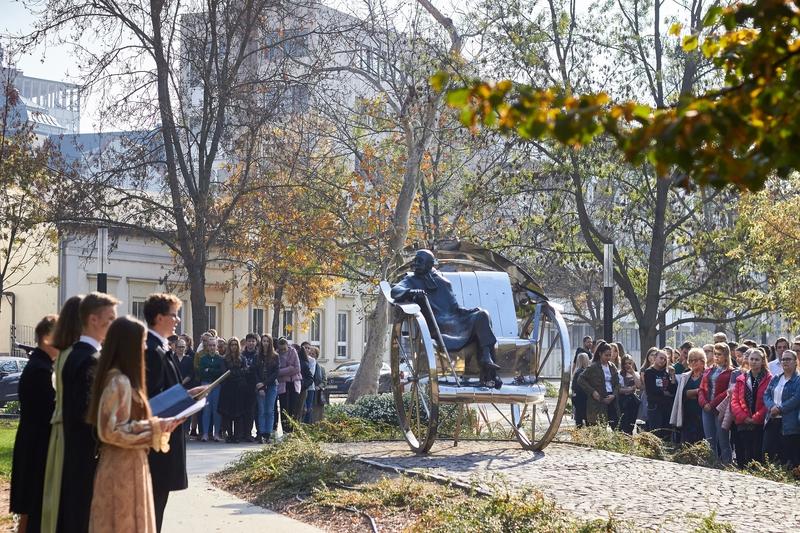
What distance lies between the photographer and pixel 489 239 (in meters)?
29.2

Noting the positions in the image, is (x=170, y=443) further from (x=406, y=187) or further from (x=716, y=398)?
(x=406, y=187)

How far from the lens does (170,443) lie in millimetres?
7750

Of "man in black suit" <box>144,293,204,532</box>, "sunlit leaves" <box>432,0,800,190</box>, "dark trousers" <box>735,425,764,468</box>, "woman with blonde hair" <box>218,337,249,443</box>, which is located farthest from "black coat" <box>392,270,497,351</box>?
"sunlit leaves" <box>432,0,800,190</box>

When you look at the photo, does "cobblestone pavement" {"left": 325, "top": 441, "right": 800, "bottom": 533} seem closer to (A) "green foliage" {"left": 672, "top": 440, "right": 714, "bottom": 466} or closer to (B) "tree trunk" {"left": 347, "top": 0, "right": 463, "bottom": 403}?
(A) "green foliage" {"left": 672, "top": 440, "right": 714, "bottom": 466}

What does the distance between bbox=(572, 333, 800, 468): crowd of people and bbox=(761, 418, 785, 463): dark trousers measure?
0.01 metres

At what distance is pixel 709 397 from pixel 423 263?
3820mm

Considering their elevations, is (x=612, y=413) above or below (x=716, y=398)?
below

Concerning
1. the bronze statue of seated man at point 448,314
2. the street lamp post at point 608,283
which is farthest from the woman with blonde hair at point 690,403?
the street lamp post at point 608,283

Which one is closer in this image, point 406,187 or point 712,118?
point 712,118

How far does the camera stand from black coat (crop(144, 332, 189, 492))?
24.8 ft

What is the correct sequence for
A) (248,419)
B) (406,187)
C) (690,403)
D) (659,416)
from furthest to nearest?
1. (406,187)
2. (248,419)
3. (659,416)
4. (690,403)

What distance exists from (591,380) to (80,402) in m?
12.6

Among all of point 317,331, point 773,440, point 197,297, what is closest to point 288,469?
point 773,440

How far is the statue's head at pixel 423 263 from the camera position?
624 inches
